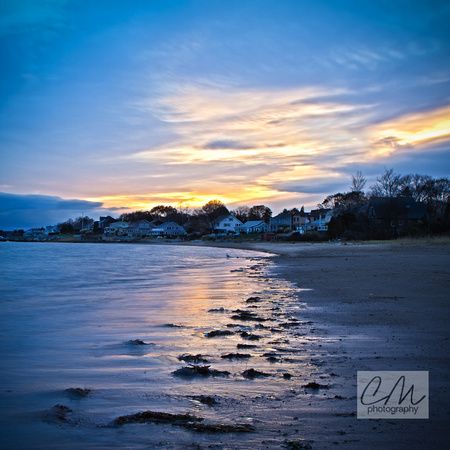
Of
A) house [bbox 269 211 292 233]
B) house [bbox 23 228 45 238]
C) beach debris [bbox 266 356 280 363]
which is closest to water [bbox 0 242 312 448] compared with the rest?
beach debris [bbox 266 356 280 363]

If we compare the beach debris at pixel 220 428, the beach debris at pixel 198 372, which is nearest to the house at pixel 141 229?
the beach debris at pixel 198 372

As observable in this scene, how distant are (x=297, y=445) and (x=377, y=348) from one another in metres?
2.87

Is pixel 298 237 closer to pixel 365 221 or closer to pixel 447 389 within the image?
pixel 365 221

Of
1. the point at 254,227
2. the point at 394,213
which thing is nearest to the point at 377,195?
the point at 394,213

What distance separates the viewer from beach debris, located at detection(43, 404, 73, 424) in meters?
3.62

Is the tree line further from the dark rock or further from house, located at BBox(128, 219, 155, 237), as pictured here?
the dark rock

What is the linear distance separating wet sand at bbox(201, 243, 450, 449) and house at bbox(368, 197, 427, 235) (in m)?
43.8

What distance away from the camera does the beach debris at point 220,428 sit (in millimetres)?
3250

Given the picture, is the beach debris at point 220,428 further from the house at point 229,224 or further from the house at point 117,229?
the house at point 117,229

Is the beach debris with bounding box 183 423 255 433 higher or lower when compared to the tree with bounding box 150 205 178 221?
lower

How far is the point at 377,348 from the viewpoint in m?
5.34

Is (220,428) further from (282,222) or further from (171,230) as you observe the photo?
(171,230)

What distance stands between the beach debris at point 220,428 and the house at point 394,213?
51.4 m

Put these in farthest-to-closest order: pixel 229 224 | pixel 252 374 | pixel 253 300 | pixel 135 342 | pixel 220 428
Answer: pixel 229 224 < pixel 253 300 < pixel 135 342 < pixel 252 374 < pixel 220 428
